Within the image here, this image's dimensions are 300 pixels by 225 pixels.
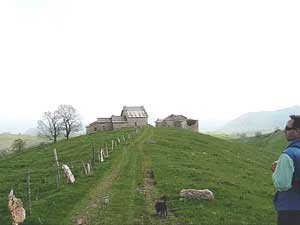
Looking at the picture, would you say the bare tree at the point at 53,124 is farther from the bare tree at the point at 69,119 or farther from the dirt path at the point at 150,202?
the dirt path at the point at 150,202

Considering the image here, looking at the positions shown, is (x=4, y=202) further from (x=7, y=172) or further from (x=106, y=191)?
(x=7, y=172)

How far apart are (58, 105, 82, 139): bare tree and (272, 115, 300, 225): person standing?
409ft

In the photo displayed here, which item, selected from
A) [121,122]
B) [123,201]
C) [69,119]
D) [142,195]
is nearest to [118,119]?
[121,122]

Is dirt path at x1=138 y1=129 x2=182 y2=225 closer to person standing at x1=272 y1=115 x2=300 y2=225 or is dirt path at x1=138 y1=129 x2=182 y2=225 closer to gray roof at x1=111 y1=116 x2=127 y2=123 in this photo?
person standing at x1=272 y1=115 x2=300 y2=225

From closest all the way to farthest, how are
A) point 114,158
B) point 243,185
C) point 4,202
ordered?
point 4,202
point 243,185
point 114,158

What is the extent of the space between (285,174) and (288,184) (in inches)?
9.2

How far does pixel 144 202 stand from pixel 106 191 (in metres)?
4.70

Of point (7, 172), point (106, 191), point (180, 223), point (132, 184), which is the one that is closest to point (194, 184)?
point (132, 184)

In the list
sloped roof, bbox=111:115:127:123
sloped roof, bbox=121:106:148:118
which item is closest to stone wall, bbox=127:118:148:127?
sloped roof, bbox=121:106:148:118

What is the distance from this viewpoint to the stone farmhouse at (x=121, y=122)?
127856 mm

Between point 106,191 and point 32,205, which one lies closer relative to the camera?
point 32,205

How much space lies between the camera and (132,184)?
31.6m

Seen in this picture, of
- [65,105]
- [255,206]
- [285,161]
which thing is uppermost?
[65,105]

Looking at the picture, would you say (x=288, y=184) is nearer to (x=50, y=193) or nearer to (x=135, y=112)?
(x=50, y=193)
